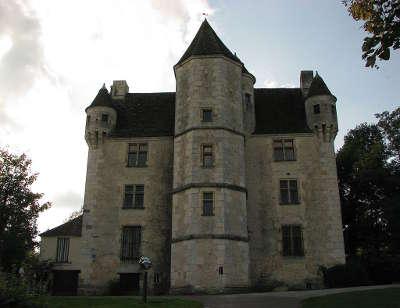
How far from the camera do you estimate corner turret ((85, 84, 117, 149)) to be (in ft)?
100

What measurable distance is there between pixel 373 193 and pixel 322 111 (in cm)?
847

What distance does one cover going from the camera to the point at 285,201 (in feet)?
95.0

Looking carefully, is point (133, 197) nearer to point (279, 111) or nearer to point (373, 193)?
point (279, 111)

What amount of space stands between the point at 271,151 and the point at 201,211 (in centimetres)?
741

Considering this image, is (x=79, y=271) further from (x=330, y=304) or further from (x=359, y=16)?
(x=359, y=16)

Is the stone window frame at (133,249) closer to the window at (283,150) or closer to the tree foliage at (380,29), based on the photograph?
the window at (283,150)

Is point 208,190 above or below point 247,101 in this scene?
below

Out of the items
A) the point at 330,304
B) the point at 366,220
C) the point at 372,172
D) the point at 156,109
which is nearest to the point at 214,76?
the point at 156,109

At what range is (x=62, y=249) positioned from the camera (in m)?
31.9

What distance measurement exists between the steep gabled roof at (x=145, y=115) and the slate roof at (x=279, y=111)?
6389 millimetres

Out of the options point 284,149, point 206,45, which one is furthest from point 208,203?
point 206,45

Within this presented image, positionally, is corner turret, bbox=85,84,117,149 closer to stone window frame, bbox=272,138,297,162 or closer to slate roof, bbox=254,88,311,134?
slate roof, bbox=254,88,311,134

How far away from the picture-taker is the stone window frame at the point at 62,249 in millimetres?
31391

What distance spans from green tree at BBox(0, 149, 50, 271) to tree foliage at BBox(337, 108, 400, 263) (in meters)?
23.4
